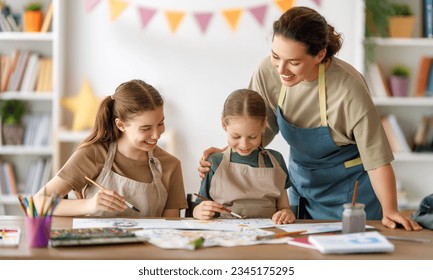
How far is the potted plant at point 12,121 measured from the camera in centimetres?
489

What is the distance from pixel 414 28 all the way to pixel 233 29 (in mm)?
1188

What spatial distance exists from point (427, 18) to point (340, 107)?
269cm

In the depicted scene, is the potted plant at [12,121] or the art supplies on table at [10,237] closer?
the art supplies on table at [10,237]

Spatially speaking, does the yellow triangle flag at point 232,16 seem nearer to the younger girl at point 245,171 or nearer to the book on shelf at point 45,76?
the book on shelf at point 45,76

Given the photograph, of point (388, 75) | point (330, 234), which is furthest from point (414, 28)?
point (330, 234)

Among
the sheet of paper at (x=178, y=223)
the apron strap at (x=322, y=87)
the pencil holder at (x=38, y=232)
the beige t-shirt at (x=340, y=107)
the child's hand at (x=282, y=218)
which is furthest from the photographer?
the apron strap at (x=322, y=87)

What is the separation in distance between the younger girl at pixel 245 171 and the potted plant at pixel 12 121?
2.75m

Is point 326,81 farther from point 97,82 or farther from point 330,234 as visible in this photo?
point 97,82

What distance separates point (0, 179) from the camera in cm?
498

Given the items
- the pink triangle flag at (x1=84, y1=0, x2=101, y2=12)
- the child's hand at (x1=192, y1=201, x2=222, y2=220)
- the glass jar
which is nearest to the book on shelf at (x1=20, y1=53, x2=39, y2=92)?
the pink triangle flag at (x1=84, y1=0, x2=101, y2=12)

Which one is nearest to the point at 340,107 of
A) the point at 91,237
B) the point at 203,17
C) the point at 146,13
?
the point at 91,237

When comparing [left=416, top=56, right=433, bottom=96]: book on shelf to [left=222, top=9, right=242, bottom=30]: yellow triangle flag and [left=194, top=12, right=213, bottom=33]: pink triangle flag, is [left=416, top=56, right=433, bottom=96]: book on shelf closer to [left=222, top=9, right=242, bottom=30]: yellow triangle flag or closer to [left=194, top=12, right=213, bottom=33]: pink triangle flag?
[left=222, top=9, right=242, bottom=30]: yellow triangle flag

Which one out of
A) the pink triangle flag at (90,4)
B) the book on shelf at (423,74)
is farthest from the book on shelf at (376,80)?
the pink triangle flag at (90,4)

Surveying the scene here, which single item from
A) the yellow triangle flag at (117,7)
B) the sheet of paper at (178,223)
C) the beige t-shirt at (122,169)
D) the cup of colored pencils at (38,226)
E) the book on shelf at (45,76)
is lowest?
the sheet of paper at (178,223)
